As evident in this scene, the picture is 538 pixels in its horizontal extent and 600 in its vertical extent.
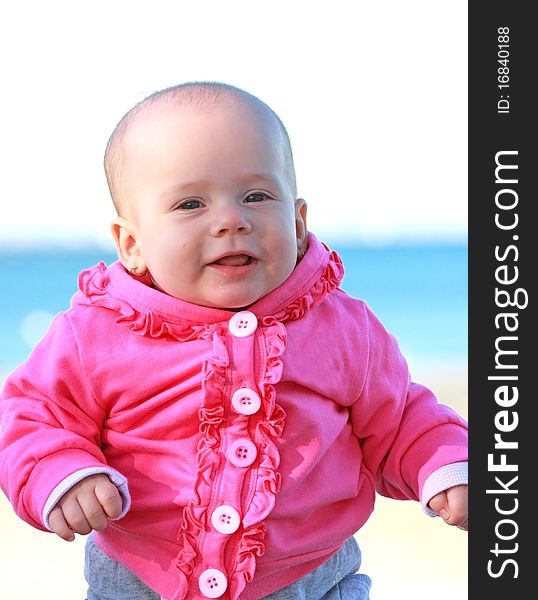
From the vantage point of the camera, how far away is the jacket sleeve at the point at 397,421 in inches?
53.6

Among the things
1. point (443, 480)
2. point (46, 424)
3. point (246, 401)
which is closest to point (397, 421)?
point (443, 480)

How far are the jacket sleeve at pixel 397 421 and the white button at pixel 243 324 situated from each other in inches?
6.7

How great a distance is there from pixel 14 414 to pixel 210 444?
24 centimetres

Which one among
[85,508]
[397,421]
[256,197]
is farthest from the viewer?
[397,421]

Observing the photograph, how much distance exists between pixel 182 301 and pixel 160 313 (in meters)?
0.03

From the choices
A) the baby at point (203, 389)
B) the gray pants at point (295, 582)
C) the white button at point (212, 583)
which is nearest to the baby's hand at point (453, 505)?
the baby at point (203, 389)

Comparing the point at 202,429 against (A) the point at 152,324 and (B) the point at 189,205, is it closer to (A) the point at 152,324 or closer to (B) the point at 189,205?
(A) the point at 152,324

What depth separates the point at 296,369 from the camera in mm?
1293

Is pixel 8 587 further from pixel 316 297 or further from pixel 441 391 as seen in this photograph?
pixel 441 391

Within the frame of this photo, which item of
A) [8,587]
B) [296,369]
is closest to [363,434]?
[296,369]

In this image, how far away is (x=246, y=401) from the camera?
125 centimetres

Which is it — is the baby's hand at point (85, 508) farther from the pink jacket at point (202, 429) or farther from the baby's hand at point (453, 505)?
the baby's hand at point (453, 505)

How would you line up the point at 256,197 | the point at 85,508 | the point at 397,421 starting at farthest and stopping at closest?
the point at 397,421
the point at 256,197
the point at 85,508

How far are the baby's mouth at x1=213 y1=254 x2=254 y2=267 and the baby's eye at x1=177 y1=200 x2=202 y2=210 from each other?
70 millimetres
